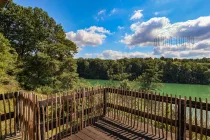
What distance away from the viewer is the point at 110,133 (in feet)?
12.7

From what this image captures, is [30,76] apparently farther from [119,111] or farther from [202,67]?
[202,67]

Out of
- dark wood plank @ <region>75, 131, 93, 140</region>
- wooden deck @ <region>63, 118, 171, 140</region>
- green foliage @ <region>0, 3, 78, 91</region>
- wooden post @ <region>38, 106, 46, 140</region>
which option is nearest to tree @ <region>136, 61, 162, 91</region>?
green foliage @ <region>0, 3, 78, 91</region>

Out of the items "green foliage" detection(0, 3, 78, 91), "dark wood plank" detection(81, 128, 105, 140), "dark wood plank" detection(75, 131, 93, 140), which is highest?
"green foliage" detection(0, 3, 78, 91)

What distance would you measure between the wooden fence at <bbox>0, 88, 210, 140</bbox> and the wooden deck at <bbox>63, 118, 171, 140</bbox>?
0.18 m

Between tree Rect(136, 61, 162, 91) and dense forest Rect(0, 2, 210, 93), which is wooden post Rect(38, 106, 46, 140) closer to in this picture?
dense forest Rect(0, 2, 210, 93)

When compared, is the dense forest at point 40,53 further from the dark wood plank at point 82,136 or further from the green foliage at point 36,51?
the dark wood plank at point 82,136

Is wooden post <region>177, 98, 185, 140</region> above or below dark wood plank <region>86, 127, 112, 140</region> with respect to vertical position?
above

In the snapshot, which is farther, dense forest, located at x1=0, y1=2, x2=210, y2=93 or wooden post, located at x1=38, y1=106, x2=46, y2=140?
dense forest, located at x1=0, y1=2, x2=210, y2=93

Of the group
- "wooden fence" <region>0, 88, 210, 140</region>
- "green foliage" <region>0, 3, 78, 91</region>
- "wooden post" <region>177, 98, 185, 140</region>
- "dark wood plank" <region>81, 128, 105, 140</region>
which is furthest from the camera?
"green foliage" <region>0, 3, 78, 91</region>

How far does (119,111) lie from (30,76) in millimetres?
15778

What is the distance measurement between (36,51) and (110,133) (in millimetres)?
18793

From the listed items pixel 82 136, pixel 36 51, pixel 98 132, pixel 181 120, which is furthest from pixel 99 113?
pixel 36 51

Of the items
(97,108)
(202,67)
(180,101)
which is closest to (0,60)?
(97,108)

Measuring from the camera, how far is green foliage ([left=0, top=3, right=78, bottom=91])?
1739 centimetres
